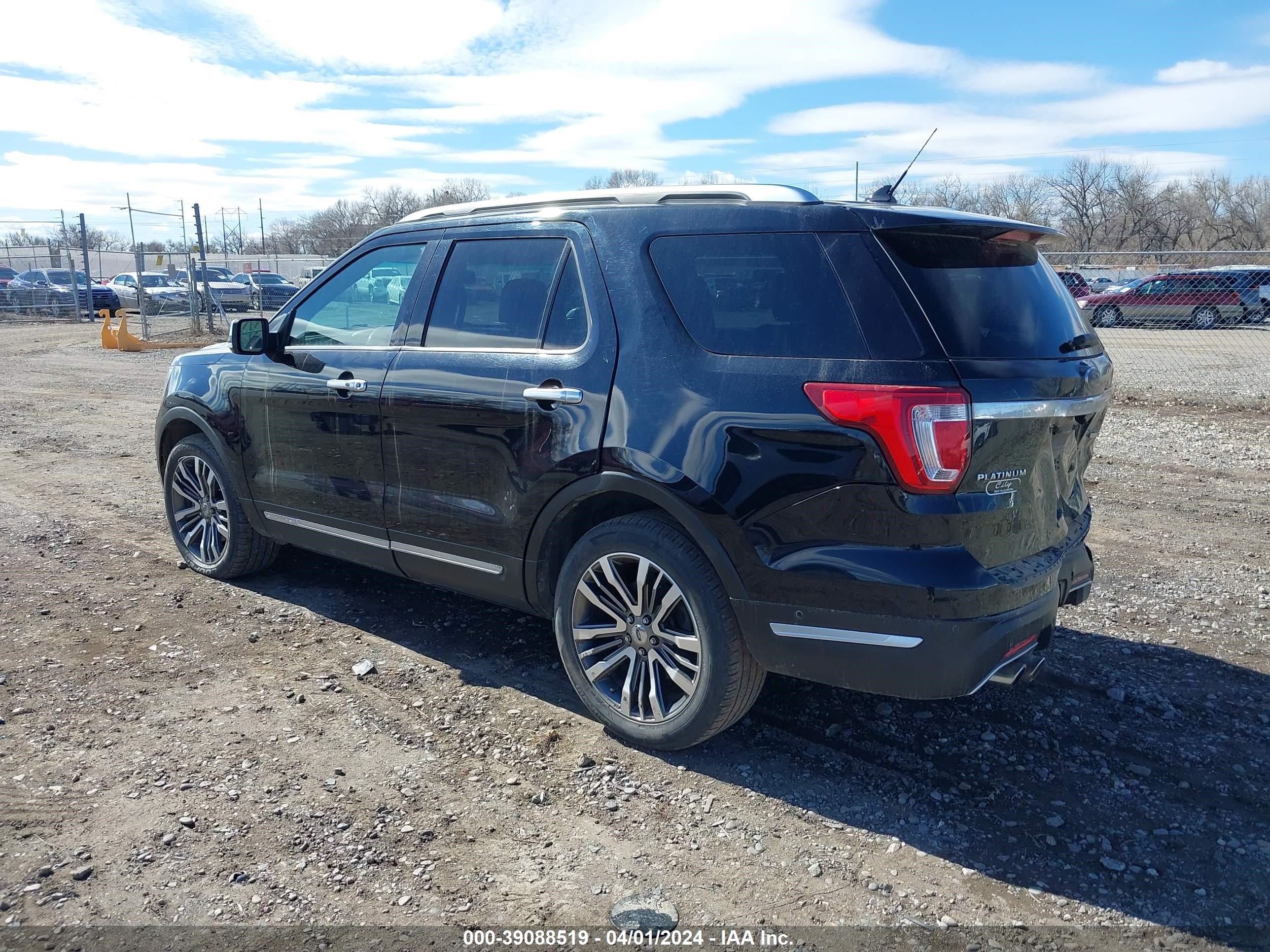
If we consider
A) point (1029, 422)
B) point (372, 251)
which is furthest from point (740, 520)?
point (372, 251)

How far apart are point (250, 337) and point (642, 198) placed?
7.64 ft

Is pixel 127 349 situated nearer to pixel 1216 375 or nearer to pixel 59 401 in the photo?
pixel 59 401

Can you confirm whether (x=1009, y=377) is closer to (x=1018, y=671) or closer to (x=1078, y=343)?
(x=1078, y=343)

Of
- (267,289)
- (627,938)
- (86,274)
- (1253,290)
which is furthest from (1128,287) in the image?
(86,274)

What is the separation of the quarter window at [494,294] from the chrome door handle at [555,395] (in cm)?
24

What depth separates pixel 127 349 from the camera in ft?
70.9

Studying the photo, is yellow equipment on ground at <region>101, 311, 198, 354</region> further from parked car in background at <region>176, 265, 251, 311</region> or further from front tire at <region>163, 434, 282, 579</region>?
front tire at <region>163, 434, 282, 579</region>

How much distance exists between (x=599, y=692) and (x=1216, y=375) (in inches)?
589

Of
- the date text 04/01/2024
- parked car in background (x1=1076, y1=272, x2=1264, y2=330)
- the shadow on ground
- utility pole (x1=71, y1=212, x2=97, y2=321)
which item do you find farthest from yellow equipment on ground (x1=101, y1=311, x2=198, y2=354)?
the date text 04/01/2024

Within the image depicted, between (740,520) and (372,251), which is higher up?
(372,251)

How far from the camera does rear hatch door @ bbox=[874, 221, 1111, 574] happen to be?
3051 mm

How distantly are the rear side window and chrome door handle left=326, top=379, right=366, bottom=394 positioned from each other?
5.27ft

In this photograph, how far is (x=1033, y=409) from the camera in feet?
10.3

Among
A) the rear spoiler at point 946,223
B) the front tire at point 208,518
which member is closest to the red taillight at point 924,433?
the rear spoiler at point 946,223
